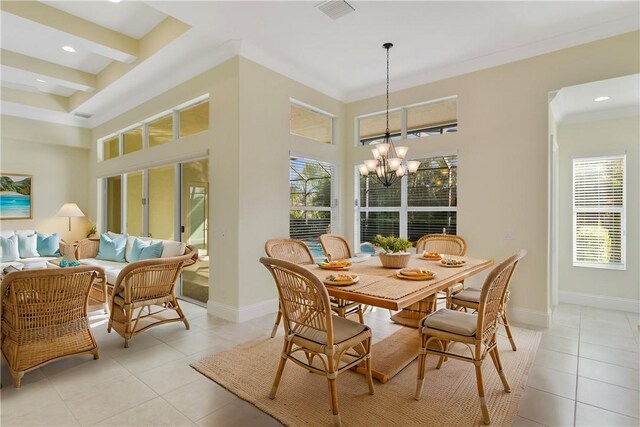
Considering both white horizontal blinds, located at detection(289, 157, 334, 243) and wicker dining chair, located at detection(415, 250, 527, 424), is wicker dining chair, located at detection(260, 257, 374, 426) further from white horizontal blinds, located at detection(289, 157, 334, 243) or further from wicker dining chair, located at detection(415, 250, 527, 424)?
white horizontal blinds, located at detection(289, 157, 334, 243)

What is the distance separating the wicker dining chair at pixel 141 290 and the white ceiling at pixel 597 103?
15.0ft

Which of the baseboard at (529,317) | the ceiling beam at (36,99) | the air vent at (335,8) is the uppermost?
the ceiling beam at (36,99)

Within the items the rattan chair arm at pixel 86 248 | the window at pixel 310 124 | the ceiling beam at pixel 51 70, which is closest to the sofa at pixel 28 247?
the rattan chair arm at pixel 86 248

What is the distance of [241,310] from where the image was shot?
382cm

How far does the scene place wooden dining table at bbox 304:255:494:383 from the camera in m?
2.02

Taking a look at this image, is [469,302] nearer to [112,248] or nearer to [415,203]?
[415,203]

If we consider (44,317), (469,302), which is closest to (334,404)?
(469,302)

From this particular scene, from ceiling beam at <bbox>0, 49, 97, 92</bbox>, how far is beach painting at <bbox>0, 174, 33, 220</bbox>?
2.57m

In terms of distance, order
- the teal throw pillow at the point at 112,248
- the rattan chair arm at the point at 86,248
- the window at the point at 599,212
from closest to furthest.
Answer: the window at the point at 599,212 → the teal throw pillow at the point at 112,248 → the rattan chair arm at the point at 86,248

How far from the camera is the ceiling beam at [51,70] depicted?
4.64 metres

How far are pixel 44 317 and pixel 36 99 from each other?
555cm

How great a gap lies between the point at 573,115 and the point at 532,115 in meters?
1.30

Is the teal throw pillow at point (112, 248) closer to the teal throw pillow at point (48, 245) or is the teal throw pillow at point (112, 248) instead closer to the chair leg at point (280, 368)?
the teal throw pillow at point (48, 245)

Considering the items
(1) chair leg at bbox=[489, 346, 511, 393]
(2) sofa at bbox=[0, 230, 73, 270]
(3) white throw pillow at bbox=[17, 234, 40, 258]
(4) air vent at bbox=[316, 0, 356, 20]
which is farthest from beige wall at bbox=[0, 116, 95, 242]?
(1) chair leg at bbox=[489, 346, 511, 393]
